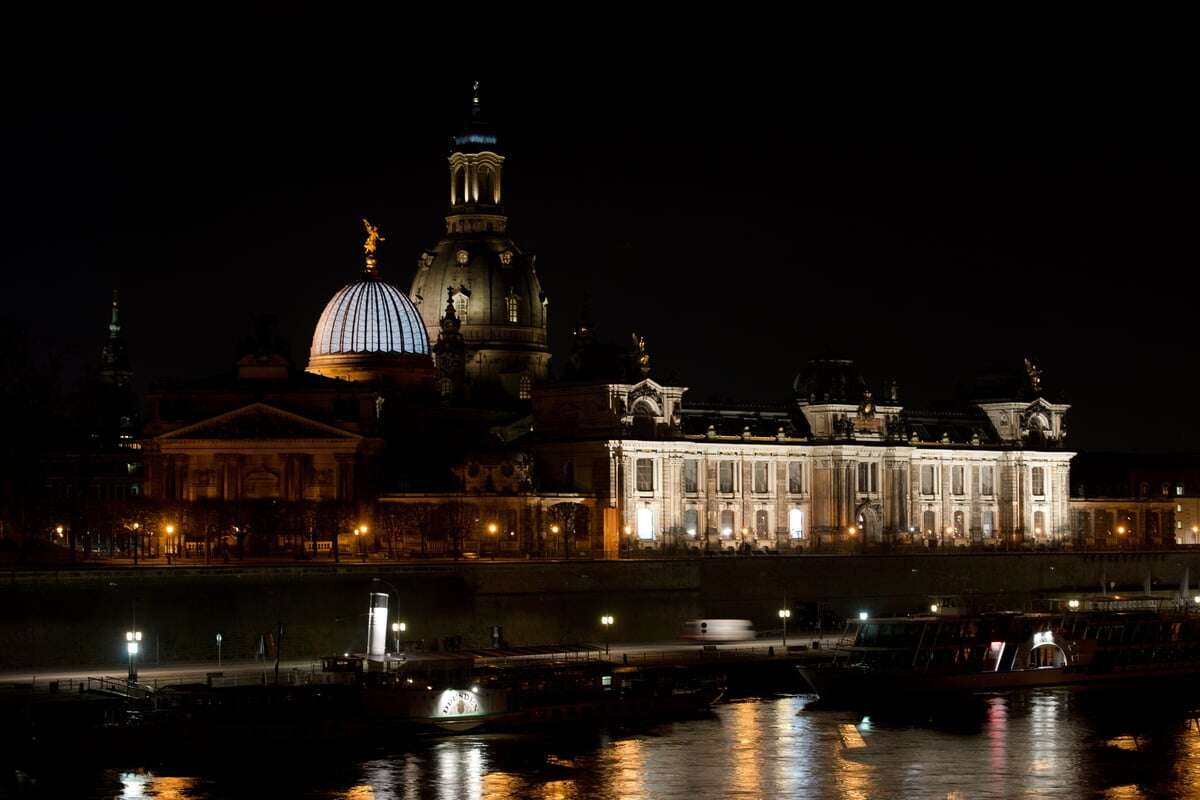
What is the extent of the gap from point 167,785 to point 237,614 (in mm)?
24067

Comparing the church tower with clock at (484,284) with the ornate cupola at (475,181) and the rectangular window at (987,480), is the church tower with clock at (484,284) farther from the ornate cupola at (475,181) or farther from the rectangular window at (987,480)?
the rectangular window at (987,480)

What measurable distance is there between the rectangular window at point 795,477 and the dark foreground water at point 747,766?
169 ft

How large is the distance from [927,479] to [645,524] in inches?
904

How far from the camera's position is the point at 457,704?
236 feet

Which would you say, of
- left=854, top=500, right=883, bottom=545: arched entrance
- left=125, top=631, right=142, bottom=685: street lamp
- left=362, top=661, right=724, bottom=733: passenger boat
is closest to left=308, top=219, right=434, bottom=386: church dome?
left=854, top=500, right=883, bottom=545: arched entrance

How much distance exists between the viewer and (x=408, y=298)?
14312 centimetres

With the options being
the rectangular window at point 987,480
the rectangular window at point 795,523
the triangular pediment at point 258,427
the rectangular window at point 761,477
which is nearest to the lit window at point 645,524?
the rectangular window at point 761,477

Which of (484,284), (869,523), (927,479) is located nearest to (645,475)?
(869,523)

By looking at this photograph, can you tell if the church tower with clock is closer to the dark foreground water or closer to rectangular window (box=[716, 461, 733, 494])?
rectangular window (box=[716, 461, 733, 494])

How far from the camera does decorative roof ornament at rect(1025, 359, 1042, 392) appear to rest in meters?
142

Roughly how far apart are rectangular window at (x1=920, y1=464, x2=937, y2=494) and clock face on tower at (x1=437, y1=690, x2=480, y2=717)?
67002 millimetres

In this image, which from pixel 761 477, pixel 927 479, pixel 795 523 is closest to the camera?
pixel 761 477

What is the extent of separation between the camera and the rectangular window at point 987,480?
139 m

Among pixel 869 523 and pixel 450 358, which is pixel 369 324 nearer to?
pixel 450 358
